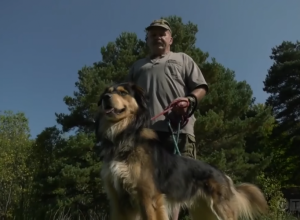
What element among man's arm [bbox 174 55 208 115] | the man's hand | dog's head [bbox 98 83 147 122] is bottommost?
the man's hand

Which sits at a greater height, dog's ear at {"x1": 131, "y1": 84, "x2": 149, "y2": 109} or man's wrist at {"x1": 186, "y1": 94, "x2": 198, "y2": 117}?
dog's ear at {"x1": 131, "y1": 84, "x2": 149, "y2": 109}

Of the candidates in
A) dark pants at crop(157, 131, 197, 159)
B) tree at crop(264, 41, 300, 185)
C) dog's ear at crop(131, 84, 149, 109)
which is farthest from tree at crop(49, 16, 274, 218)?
dog's ear at crop(131, 84, 149, 109)

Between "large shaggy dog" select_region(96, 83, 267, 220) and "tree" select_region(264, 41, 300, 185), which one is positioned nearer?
"large shaggy dog" select_region(96, 83, 267, 220)

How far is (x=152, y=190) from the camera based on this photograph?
3496mm

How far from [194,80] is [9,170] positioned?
2845 cm

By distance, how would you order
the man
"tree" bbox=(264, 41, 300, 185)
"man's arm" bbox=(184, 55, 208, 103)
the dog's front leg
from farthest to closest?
"tree" bbox=(264, 41, 300, 185)
"man's arm" bbox=(184, 55, 208, 103)
the man
the dog's front leg

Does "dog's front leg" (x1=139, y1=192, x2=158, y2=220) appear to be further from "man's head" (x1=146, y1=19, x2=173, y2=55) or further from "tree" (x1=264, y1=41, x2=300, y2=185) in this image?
"tree" (x1=264, y1=41, x2=300, y2=185)

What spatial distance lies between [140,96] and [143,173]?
84 centimetres

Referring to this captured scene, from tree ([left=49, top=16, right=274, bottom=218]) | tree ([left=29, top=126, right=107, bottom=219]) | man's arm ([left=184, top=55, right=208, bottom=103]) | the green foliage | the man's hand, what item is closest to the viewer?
the man's hand

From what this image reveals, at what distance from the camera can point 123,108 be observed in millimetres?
3770

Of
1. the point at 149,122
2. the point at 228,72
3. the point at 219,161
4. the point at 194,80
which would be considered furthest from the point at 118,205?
the point at 228,72

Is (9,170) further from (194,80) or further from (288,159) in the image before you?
(194,80)

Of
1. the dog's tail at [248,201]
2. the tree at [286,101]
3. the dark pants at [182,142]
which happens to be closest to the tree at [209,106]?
the tree at [286,101]

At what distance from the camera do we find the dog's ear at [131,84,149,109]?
3814 mm
